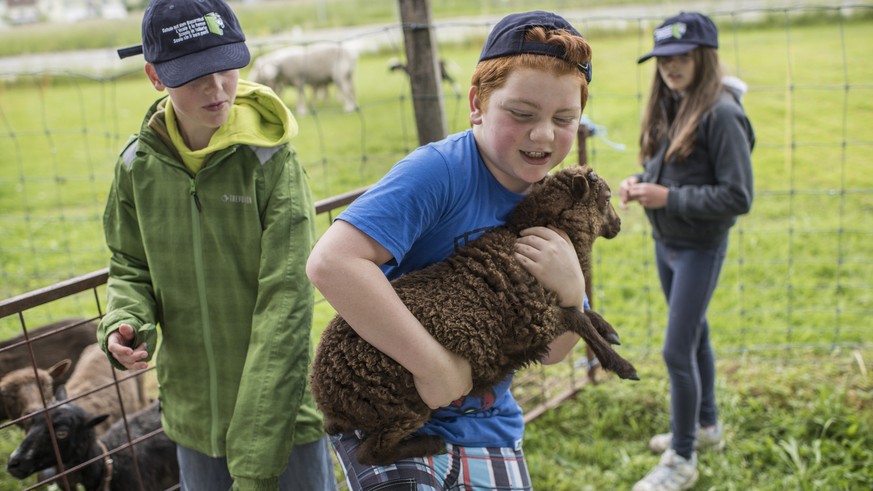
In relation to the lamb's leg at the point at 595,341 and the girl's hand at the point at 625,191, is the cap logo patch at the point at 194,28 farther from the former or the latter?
the girl's hand at the point at 625,191

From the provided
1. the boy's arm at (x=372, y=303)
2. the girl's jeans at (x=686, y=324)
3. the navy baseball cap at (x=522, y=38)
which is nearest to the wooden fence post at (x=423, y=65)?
the girl's jeans at (x=686, y=324)

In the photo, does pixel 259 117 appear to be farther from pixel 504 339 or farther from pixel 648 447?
pixel 648 447

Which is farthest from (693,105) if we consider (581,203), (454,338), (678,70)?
(454,338)

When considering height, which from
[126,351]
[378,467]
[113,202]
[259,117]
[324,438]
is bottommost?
[324,438]

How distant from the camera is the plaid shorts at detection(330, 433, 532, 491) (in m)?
1.92

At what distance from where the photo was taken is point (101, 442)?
12.4 ft

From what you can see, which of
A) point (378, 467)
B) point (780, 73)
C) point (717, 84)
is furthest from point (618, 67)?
point (378, 467)

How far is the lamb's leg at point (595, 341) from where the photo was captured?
206 cm

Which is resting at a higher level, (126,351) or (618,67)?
(126,351)

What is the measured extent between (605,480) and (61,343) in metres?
3.78

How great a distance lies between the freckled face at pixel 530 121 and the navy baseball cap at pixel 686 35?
82.5 inches

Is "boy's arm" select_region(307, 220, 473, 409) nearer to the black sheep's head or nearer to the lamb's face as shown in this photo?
the lamb's face

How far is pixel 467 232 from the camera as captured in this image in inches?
80.8

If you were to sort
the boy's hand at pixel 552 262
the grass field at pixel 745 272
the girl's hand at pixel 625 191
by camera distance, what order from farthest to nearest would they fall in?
the grass field at pixel 745 272, the girl's hand at pixel 625 191, the boy's hand at pixel 552 262
